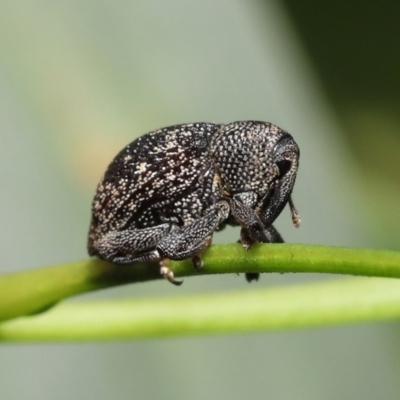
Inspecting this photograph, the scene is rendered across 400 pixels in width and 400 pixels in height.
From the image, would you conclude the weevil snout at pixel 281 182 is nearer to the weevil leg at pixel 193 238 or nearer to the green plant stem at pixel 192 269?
the weevil leg at pixel 193 238

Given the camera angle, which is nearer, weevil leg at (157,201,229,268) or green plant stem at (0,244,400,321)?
green plant stem at (0,244,400,321)

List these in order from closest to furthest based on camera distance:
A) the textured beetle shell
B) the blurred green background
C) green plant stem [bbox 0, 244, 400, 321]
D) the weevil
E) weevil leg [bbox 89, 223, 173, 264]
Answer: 1. green plant stem [bbox 0, 244, 400, 321]
2. weevil leg [bbox 89, 223, 173, 264]
3. the weevil
4. the textured beetle shell
5. the blurred green background

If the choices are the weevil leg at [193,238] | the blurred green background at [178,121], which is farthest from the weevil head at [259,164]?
the blurred green background at [178,121]

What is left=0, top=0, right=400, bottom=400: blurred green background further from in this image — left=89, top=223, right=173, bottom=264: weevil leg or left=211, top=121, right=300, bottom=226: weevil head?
left=89, top=223, right=173, bottom=264: weevil leg

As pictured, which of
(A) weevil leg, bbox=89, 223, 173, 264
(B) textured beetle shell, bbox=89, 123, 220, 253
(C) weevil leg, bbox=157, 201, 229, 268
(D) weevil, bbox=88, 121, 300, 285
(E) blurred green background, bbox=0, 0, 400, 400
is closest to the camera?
(C) weevil leg, bbox=157, 201, 229, 268

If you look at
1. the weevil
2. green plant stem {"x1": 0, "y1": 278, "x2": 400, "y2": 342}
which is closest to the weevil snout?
the weevil
